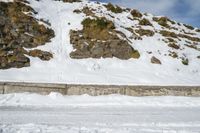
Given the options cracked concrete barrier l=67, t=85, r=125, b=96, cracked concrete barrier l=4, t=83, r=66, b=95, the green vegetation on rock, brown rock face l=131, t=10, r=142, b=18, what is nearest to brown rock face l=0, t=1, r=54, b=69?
cracked concrete barrier l=4, t=83, r=66, b=95

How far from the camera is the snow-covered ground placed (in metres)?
8.08

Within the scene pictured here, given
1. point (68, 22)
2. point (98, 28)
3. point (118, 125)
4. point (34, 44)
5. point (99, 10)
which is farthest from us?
point (99, 10)

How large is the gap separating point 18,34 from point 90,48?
613cm

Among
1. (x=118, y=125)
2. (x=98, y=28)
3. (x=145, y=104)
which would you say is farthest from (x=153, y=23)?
(x=118, y=125)

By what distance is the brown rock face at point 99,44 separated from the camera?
A: 2483cm

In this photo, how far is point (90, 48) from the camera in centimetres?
2517

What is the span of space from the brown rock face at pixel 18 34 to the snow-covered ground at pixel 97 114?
9.03m

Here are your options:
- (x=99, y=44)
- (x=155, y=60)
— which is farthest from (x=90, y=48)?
(x=155, y=60)

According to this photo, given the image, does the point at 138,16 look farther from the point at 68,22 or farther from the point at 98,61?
the point at 98,61

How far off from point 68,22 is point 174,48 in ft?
34.1

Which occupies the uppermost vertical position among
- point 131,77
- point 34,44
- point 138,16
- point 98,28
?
point 138,16

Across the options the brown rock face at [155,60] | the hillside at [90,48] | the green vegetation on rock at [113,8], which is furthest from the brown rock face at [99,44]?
the green vegetation on rock at [113,8]

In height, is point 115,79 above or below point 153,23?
below

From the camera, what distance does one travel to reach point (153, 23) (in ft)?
109
